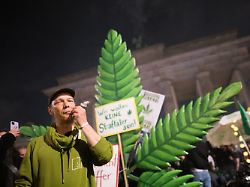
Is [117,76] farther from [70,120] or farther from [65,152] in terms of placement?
[65,152]

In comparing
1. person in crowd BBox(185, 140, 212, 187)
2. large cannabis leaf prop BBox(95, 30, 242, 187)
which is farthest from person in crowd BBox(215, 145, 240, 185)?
large cannabis leaf prop BBox(95, 30, 242, 187)

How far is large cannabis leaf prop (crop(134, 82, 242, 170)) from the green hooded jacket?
0.94 meters

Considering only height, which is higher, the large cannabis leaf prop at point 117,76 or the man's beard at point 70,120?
the large cannabis leaf prop at point 117,76

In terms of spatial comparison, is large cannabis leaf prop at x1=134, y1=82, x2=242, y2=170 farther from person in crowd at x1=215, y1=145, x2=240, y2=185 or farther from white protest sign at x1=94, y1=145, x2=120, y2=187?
person in crowd at x1=215, y1=145, x2=240, y2=185

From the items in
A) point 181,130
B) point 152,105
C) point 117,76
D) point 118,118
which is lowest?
point 181,130

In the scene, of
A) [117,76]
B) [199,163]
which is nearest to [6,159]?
[117,76]

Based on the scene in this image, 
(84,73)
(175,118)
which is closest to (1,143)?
(175,118)

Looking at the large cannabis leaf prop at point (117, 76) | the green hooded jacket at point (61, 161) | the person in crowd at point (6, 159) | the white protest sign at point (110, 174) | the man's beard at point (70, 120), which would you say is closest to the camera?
the green hooded jacket at point (61, 161)

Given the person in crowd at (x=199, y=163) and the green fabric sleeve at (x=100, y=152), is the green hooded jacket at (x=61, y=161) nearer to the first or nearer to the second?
the green fabric sleeve at (x=100, y=152)

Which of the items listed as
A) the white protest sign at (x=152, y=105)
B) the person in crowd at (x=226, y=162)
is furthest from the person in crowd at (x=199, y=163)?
the person in crowd at (x=226, y=162)

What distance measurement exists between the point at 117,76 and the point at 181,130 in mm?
868

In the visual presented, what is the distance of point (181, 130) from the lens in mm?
2783

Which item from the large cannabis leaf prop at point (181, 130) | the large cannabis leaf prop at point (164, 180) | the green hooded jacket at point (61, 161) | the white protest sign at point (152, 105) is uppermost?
the white protest sign at point (152, 105)

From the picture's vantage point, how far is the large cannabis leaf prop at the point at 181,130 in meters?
2.73
